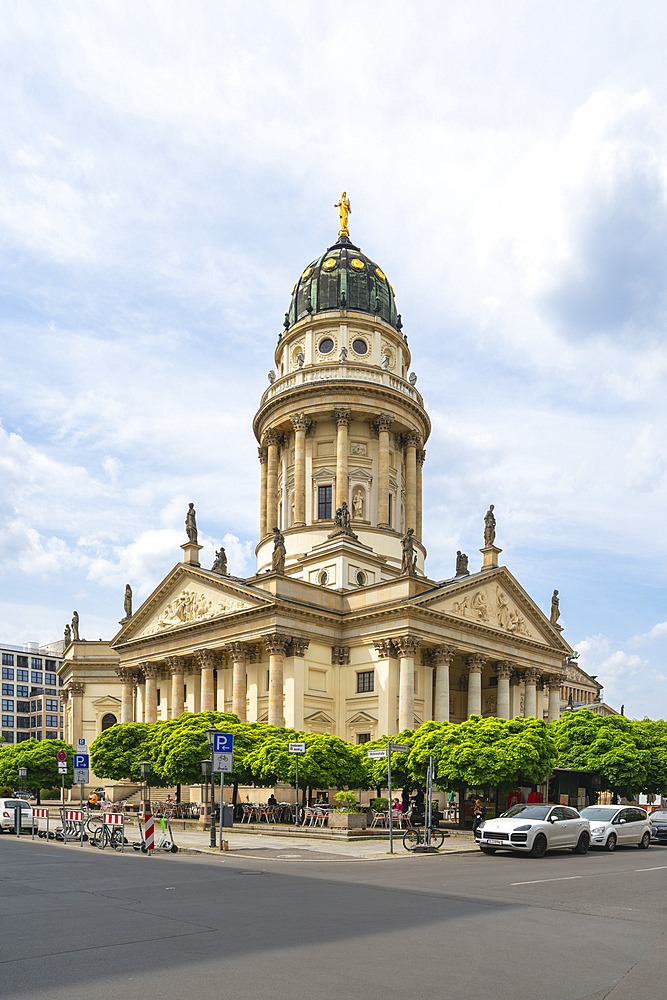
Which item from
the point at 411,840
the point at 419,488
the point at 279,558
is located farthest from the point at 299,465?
the point at 411,840

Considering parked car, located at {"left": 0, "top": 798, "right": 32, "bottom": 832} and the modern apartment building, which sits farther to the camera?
the modern apartment building

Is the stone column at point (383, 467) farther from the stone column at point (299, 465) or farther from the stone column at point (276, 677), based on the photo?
the stone column at point (276, 677)

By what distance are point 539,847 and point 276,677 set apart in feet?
95.2

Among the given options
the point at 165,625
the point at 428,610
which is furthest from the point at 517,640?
the point at 165,625

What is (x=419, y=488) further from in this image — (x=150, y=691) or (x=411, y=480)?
(x=150, y=691)

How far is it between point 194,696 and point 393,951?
54.4m

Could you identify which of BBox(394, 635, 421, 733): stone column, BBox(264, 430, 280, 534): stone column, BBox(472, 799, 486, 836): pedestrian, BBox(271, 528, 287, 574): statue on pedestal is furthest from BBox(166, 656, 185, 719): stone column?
BBox(472, 799, 486, 836): pedestrian

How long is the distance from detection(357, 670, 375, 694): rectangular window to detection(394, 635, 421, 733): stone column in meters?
2.38

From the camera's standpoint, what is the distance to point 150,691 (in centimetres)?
6712

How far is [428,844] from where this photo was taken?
98.4 ft

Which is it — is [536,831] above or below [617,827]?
above

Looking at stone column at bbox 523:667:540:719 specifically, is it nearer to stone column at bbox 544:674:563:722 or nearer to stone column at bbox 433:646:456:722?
stone column at bbox 544:674:563:722

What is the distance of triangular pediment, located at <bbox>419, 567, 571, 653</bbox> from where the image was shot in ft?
190

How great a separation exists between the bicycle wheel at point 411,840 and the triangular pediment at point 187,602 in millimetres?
24951
